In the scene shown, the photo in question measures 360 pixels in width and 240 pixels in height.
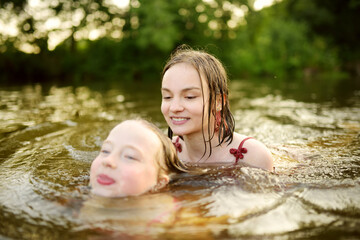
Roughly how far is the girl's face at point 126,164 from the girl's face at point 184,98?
0.66 m

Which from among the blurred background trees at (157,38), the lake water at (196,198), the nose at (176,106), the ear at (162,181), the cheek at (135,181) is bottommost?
the lake water at (196,198)

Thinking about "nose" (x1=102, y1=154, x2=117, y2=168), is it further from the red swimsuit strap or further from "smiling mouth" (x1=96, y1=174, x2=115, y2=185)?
the red swimsuit strap

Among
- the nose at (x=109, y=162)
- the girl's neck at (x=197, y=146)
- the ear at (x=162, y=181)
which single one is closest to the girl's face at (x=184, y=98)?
the girl's neck at (x=197, y=146)

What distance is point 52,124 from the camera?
584cm

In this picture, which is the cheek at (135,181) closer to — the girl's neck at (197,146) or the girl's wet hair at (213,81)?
the girl's wet hair at (213,81)

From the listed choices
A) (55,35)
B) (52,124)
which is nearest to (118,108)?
(52,124)

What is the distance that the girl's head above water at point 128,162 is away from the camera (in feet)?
7.64

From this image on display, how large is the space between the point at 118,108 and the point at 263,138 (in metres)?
3.83

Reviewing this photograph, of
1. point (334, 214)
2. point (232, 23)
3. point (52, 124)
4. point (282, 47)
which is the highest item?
point (232, 23)

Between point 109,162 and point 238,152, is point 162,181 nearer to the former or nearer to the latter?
point 109,162

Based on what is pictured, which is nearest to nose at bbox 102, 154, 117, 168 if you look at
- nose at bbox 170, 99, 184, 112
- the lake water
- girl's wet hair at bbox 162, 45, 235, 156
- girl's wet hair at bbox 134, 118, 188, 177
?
the lake water

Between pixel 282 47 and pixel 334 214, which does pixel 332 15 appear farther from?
pixel 334 214

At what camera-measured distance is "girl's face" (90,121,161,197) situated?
2326mm

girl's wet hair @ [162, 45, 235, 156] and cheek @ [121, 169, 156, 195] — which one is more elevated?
girl's wet hair @ [162, 45, 235, 156]
